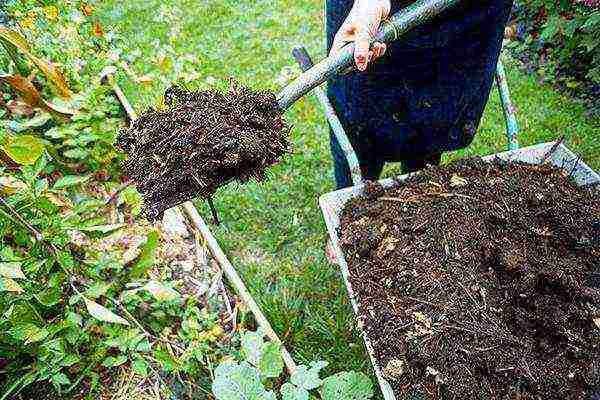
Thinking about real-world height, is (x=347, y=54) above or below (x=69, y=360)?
above

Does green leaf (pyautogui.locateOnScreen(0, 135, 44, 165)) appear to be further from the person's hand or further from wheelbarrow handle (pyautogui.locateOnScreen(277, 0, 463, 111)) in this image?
the person's hand

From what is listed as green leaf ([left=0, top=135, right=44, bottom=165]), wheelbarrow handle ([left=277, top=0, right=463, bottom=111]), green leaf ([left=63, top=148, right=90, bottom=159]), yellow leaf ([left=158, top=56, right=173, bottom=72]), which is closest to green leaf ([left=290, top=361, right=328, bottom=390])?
wheelbarrow handle ([left=277, top=0, right=463, bottom=111])

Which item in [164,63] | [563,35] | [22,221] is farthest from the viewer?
[563,35]

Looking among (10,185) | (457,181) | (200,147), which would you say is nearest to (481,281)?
(457,181)

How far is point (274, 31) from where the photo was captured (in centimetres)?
415

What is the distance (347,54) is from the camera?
1354 millimetres

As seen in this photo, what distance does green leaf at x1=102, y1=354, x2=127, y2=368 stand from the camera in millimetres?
1963

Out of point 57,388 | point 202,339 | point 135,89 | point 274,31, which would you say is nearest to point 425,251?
point 202,339

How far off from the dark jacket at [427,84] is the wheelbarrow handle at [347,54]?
0.59ft

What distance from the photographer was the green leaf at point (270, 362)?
1840 millimetres

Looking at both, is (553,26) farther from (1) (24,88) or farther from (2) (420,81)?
(1) (24,88)

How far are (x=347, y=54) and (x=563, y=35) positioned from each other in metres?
2.68

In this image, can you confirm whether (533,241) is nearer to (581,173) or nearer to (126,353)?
(581,173)

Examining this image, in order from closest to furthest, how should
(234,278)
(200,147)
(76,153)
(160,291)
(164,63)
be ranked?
(200,147), (160,291), (234,278), (76,153), (164,63)
